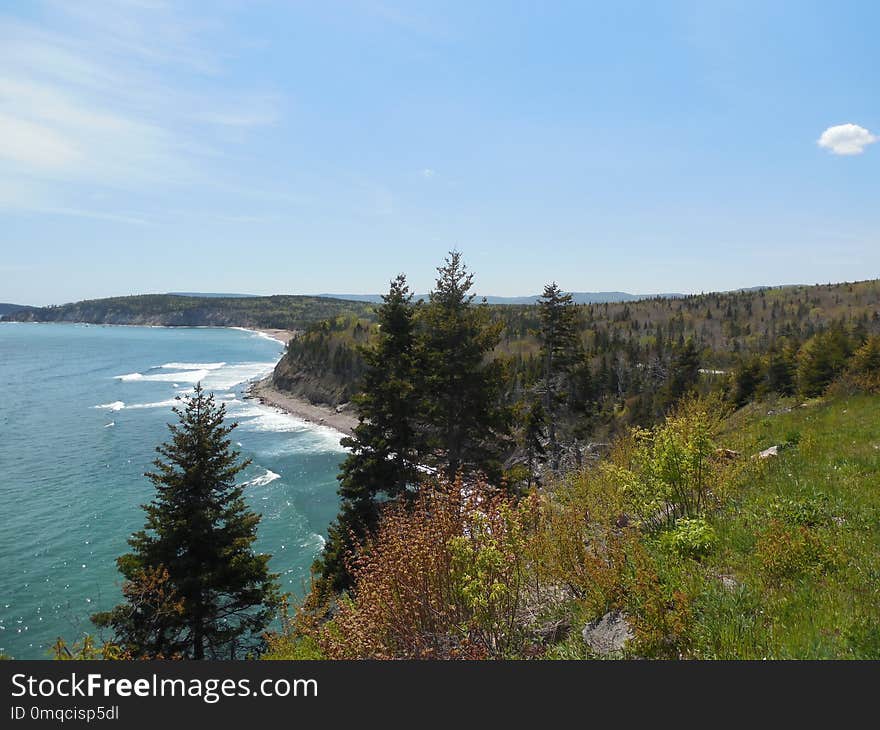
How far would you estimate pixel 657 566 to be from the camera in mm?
6738

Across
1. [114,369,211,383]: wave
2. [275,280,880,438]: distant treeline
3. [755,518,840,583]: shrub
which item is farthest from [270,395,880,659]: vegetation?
[114,369,211,383]: wave

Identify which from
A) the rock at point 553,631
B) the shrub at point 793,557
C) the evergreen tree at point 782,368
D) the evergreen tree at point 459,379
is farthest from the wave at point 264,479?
the evergreen tree at point 782,368

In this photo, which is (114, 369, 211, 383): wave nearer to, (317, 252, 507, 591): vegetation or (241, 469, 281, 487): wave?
(241, 469, 281, 487): wave

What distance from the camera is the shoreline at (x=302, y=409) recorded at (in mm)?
79900

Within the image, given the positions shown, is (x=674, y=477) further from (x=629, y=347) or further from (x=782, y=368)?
(x=629, y=347)

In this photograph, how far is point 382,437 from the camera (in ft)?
62.5

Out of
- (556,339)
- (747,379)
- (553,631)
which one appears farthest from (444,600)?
(747,379)

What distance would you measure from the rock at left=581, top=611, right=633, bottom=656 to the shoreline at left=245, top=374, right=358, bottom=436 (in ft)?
222

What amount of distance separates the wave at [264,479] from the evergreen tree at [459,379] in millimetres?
32946

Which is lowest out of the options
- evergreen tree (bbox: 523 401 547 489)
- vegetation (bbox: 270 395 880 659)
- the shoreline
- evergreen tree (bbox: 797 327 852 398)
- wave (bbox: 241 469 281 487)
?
wave (bbox: 241 469 281 487)

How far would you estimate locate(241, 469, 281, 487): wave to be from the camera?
46.8 metres

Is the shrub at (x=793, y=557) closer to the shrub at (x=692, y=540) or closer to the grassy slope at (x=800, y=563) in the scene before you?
the grassy slope at (x=800, y=563)

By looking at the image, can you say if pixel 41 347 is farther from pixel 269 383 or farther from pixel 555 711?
pixel 555 711

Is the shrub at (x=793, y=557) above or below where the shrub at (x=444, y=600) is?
above
